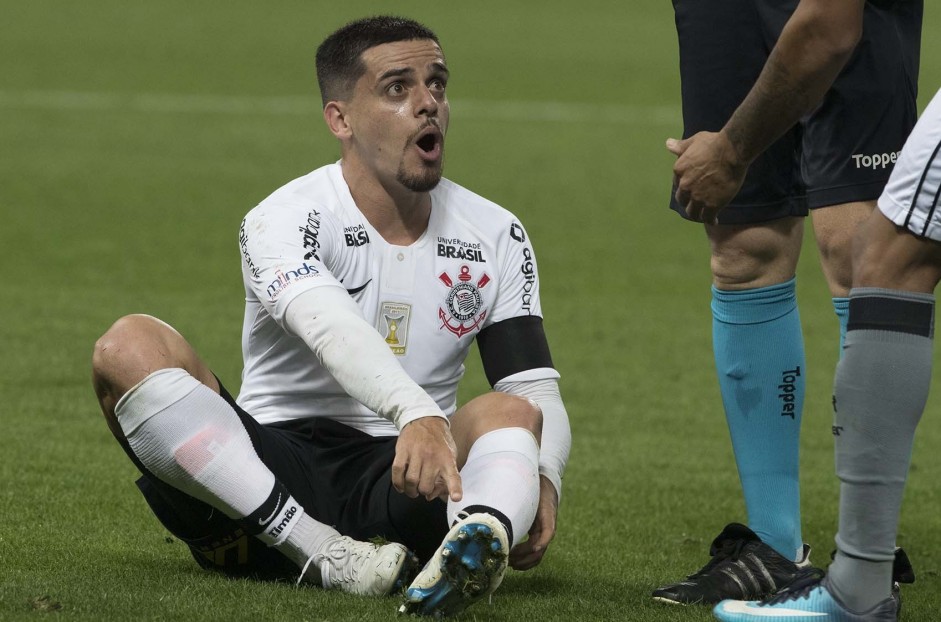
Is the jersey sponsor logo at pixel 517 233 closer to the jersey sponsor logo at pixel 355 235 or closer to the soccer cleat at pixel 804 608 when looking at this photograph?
the jersey sponsor logo at pixel 355 235

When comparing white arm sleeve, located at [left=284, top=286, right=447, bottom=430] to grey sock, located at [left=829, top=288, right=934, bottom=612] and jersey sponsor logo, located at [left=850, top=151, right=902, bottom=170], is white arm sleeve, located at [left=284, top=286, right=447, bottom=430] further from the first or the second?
jersey sponsor logo, located at [left=850, top=151, right=902, bottom=170]

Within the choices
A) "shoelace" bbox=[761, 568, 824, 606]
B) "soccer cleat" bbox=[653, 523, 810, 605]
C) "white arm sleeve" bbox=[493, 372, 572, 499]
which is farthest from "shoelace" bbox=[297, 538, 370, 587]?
"shoelace" bbox=[761, 568, 824, 606]

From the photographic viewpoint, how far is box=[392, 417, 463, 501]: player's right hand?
3.39m

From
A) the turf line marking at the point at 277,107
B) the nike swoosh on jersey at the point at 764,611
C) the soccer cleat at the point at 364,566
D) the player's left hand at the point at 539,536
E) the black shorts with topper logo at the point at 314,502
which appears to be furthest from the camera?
the turf line marking at the point at 277,107

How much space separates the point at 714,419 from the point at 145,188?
7.46 m

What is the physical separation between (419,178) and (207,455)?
0.90 m

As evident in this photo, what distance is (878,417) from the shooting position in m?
3.21

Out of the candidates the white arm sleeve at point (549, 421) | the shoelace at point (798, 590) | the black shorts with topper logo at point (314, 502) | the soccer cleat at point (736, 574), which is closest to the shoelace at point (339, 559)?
the black shorts with topper logo at point (314, 502)

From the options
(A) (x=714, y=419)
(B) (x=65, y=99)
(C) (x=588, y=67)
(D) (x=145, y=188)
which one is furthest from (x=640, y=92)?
(A) (x=714, y=419)

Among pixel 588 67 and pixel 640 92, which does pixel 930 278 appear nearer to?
pixel 640 92

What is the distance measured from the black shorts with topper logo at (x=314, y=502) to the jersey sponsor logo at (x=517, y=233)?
0.60 meters

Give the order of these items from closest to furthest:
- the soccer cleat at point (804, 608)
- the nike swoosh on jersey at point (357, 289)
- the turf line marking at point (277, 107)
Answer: the soccer cleat at point (804, 608), the nike swoosh on jersey at point (357, 289), the turf line marking at point (277, 107)

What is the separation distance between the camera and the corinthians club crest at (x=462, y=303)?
406 cm

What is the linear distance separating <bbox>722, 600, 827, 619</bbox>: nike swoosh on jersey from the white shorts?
803 millimetres
